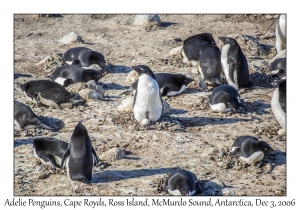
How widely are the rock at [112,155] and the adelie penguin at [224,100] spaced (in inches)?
85.9

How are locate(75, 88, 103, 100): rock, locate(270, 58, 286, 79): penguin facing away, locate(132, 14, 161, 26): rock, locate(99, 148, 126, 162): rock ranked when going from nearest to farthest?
1. locate(99, 148, 126, 162): rock
2. locate(75, 88, 103, 100): rock
3. locate(270, 58, 286, 79): penguin facing away
4. locate(132, 14, 161, 26): rock

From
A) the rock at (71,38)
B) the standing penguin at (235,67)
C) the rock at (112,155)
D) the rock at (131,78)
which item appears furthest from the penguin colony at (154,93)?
the rock at (71,38)

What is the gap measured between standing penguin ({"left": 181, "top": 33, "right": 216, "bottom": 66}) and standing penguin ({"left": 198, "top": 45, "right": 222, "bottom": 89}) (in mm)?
440

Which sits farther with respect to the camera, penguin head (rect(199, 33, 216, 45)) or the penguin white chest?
penguin head (rect(199, 33, 216, 45))

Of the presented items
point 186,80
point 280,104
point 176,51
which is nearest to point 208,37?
point 176,51

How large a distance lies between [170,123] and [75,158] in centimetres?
211

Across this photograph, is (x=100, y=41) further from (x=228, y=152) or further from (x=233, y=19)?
A: (x=228, y=152)

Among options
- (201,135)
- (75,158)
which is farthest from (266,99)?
(75,158)

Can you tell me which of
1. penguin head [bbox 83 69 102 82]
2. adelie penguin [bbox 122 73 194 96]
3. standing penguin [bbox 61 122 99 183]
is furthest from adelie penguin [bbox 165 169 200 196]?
penguin head [bbox 83 69 102 82]

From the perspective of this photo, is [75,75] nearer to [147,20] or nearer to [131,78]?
[131,78]

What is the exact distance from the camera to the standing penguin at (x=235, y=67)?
414 inches

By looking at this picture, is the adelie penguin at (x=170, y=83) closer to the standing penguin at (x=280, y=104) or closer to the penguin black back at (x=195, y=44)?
the penguin black back at (x=195, y=44)

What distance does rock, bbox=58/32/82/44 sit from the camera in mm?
13203

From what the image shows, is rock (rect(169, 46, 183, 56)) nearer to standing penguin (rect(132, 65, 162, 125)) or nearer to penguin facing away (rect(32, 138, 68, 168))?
standing penguin (rect(132, 65, 162, 125))
